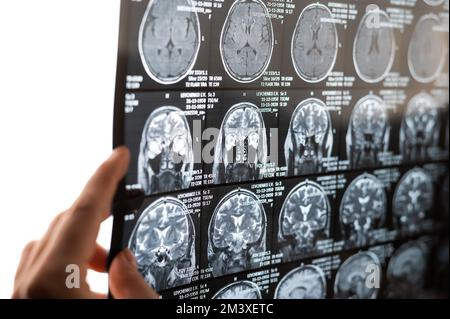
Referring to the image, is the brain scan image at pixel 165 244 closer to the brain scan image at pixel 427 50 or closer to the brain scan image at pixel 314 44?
the brain scan image at pixel 314 44

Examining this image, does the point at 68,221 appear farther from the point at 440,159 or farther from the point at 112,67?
the point at 440,159

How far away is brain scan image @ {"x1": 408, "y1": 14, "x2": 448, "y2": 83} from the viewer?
4.76 ft

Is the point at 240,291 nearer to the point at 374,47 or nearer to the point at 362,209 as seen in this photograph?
the point at 362,209

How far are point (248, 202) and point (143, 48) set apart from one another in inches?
14.2

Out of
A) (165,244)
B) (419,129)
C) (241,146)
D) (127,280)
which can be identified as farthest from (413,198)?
(127,280)

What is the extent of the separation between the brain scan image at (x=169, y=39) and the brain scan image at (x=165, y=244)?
0.22 m

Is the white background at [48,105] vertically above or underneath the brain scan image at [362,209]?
above

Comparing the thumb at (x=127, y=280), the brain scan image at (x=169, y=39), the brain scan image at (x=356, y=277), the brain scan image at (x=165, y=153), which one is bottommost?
the brain scan image at (x=356, y=277)

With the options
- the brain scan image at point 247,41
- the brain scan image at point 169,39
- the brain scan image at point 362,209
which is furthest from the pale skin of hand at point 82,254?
the brain scan image at point 362,209

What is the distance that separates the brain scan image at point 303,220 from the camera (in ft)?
4.09

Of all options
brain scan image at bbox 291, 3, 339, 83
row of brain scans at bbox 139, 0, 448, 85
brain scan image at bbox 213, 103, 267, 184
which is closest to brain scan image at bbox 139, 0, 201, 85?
row of brain scans at bbox 139, 0, 448, 85

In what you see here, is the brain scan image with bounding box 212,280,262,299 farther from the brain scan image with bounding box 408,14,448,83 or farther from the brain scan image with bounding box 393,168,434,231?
the brain scan image with bounding box 408,14,448,83

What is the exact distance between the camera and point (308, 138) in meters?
1.25

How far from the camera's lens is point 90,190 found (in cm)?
94
